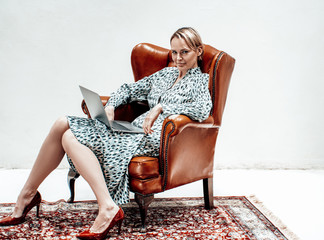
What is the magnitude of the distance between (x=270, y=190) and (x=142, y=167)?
1375mm

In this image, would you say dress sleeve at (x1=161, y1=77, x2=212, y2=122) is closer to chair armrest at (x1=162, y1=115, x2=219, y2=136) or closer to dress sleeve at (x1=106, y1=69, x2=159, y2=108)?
chair armrest at (x1=162, y1=115, x2=219, y2=136)

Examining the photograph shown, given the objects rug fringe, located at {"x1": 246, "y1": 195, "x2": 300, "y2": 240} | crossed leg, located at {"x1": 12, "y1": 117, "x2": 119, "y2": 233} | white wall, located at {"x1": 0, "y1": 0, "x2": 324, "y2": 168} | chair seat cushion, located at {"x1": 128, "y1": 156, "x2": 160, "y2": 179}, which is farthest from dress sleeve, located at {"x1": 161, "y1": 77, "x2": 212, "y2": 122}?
white wall, located at {"x1": 0, "y1": 0, "x2": 324, "y2": 168}

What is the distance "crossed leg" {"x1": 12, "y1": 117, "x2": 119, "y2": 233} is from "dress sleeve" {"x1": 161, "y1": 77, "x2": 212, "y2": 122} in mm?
541

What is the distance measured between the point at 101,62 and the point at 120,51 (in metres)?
0.21

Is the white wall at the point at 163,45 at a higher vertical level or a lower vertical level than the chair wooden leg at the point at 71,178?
higher

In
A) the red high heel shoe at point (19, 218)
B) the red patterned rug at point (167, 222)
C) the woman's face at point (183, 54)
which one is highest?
the woman's face at point (183, 54)

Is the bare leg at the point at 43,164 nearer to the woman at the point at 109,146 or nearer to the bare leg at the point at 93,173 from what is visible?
the woman at the point at 109,146

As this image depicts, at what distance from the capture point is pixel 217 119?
2205mm

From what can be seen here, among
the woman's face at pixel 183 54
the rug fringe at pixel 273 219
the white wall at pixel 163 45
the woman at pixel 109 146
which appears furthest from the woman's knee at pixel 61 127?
the white wall at pixel 163 45

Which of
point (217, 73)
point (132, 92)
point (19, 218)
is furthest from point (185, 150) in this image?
point (19, 218)

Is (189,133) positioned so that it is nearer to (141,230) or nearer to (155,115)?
(155,115)

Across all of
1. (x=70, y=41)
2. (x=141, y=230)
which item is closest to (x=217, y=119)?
(x=141, y=230)

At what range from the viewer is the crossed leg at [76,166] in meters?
1.74

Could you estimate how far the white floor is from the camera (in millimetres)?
2135
